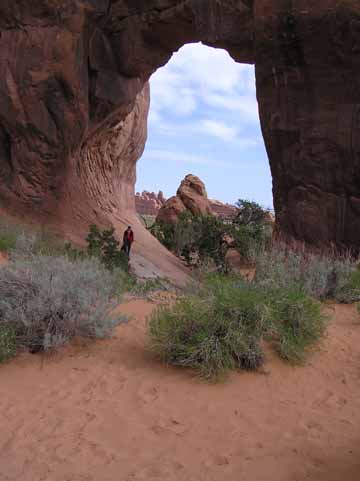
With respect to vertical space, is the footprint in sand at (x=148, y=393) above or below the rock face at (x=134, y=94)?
below

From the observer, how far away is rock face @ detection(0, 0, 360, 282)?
367 inches

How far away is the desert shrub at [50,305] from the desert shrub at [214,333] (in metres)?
0.76

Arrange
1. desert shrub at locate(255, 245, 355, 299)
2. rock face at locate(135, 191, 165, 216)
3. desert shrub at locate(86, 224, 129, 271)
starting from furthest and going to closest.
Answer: rock face at locate(135, 191, 165, 216) → desert shrub at locate(86, 224, 129, 271) → desert shrub at locate(255, 245, 355, 299)

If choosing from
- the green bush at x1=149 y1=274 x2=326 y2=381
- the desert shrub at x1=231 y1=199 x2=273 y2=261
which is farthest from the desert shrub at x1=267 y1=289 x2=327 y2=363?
the desert shrub at x1=231 y1=199 x2=273 y2=261

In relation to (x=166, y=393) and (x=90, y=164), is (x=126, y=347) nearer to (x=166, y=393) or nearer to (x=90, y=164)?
(x=166, y=393)

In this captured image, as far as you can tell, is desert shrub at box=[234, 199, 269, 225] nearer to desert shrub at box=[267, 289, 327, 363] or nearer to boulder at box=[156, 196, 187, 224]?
boulder at box=[156, 196, 187, 224]

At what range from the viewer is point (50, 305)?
5.24m

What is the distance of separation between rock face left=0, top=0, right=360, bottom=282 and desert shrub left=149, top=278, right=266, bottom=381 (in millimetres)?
5223

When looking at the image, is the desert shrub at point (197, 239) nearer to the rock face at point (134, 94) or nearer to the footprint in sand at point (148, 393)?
the rock face at point (134, 94)

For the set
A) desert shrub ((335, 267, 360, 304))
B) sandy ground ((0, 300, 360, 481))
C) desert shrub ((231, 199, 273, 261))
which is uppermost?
desert shrub ((231, 199, 273, 261))

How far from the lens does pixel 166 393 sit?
14.4ft

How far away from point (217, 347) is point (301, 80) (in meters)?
6.86

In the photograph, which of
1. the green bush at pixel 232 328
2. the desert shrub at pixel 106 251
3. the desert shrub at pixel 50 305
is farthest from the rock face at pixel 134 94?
the desert shrub at pixel 50 305

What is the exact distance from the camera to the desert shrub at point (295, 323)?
5105mm
